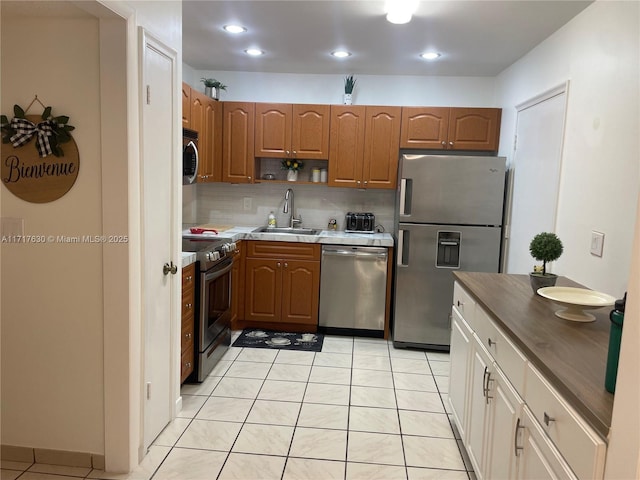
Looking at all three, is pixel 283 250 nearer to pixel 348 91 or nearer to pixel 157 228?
pixel 348 91

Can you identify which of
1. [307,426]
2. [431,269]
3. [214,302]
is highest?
[431,269]

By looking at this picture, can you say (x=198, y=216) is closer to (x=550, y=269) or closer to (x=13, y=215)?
(x=13, y=215)

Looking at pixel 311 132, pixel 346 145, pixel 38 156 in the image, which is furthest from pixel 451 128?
pixel 38 156

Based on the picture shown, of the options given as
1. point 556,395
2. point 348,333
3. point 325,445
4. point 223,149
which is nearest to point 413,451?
point 325,445

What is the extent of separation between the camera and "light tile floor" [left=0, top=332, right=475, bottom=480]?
2.32 meters

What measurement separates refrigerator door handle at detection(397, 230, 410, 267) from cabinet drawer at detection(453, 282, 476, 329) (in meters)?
1.24

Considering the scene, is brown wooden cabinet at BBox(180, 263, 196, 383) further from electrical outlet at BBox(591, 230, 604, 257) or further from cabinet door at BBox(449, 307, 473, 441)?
electrical outlet at BBox(591, 230, 604, 257)

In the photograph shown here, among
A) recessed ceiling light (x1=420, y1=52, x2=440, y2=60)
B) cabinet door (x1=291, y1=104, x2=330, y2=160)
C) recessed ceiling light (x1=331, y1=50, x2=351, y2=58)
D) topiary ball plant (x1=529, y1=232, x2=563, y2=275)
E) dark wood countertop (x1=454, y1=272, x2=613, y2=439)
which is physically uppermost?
recessed ceiling light (x1=420, y1=52, x2=440, y2=60)

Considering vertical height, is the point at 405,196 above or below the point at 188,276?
above

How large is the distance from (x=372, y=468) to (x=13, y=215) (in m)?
2.09

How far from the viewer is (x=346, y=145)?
4.43m

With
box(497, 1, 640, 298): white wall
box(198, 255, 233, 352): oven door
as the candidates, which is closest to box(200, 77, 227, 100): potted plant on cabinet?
box(198, 255, 233, 352): oven door

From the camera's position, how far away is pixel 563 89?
2.94 meters

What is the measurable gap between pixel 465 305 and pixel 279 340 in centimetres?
209
